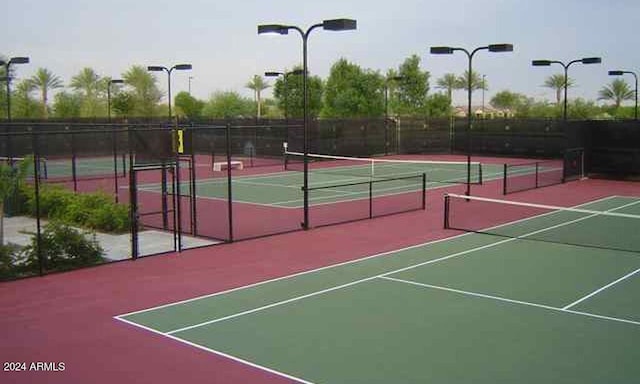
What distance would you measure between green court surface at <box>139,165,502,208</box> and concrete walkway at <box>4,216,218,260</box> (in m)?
5.72

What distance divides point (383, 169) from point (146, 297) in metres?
27.6

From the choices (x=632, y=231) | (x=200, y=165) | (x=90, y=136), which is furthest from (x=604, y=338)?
(x=90, y=136)

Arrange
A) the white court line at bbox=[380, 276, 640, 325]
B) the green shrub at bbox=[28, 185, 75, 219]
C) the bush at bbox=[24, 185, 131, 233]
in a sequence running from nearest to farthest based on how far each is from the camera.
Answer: the white court line at bbox=[380, 276, 640, 325] < the bush at bbox=[24, 185, 131, 233] < the green shrub at bbox=[28, 185, 75, 219]

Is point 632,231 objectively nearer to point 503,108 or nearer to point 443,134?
point 443,134

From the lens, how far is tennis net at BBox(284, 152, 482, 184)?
3406 cm

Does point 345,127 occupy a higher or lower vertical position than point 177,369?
higher

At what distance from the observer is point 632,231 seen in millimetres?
19359

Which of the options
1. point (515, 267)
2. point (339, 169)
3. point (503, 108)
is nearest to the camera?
point (515, 267)

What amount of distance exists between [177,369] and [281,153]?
35.9 m

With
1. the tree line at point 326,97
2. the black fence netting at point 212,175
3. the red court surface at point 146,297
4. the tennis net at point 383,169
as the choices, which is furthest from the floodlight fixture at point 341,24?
the tree line at point 326,97

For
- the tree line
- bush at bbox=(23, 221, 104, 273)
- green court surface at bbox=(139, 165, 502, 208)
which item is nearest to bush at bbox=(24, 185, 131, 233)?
bush at bbox=(23, 221, 104, 273)

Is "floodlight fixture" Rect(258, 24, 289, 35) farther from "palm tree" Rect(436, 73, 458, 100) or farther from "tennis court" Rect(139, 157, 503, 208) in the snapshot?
"palm tree" Rect(436, 73, 458, 100)

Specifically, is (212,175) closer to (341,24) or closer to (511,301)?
(341,24)

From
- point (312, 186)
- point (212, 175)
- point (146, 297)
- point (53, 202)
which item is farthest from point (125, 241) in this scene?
point (212, 175)
